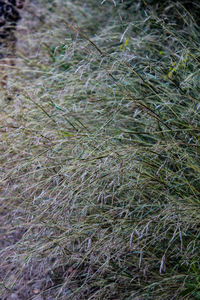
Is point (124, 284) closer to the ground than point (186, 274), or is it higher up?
closer to the ground

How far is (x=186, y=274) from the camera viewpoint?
1.56 meters

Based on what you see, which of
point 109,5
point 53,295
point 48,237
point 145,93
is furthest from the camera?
point 109,5

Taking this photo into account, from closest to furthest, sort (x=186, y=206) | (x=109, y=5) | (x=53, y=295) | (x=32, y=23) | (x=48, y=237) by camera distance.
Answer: (x=186, y=206)
(x=48, y=237)
(x=53, y=295)
(x=109, y=5)
(x=32, y=23)

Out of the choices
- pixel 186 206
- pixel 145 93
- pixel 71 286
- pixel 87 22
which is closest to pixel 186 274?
pixel 186 206

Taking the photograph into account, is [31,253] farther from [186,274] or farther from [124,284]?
[186,274]

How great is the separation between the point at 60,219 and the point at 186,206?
0.59 m

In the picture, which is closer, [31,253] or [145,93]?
[31,253]

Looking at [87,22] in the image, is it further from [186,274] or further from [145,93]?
[186,274]

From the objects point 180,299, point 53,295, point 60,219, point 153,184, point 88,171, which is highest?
point 88,171

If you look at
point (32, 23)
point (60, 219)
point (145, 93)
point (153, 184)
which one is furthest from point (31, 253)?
point (32, 23)

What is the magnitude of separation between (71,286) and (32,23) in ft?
9.84

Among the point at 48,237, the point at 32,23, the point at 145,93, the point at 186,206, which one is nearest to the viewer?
the point at 186,206

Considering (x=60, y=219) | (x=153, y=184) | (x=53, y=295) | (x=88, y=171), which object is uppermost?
(x=88, y=171)

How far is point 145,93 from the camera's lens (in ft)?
6.77
